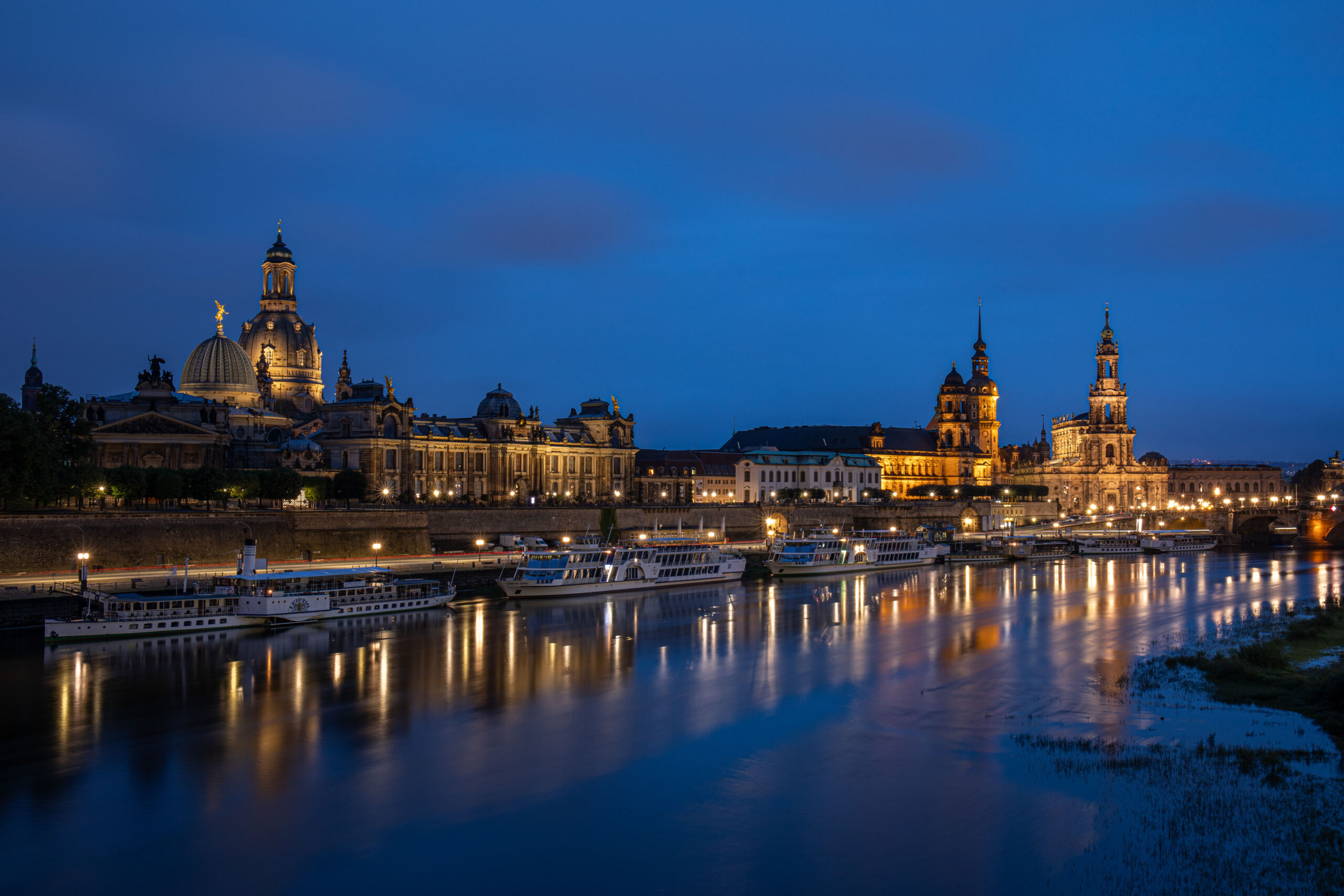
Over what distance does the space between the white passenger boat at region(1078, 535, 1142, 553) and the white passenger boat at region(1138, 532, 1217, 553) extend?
0.82m

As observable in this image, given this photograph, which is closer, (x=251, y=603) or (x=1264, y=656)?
(x=1264, y=656)

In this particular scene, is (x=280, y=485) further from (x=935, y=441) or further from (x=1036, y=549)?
(x=935, y=441)

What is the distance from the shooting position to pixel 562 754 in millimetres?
25594

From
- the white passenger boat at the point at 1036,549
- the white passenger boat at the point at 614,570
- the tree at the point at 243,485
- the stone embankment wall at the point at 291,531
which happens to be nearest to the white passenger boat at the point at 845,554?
the white passenger boat at the point at 614,570

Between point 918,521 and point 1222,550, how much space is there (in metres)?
27.6

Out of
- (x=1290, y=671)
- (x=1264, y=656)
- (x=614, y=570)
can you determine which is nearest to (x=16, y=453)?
(x=614, y=570)

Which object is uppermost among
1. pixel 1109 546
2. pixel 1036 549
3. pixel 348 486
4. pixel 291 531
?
pixel 348 486

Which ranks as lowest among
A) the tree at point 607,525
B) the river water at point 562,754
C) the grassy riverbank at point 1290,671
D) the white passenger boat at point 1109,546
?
the river water at point 562,754

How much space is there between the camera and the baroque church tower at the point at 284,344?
4326 inches

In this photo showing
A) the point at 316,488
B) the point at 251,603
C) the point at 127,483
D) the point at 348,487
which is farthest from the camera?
the point at 348,487

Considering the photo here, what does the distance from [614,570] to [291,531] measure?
56.2 ft

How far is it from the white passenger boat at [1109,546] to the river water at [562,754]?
164 ft

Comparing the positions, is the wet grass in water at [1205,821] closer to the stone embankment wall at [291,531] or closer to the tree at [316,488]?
the stone embankment wall at [291,531]

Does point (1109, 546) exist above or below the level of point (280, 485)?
below
